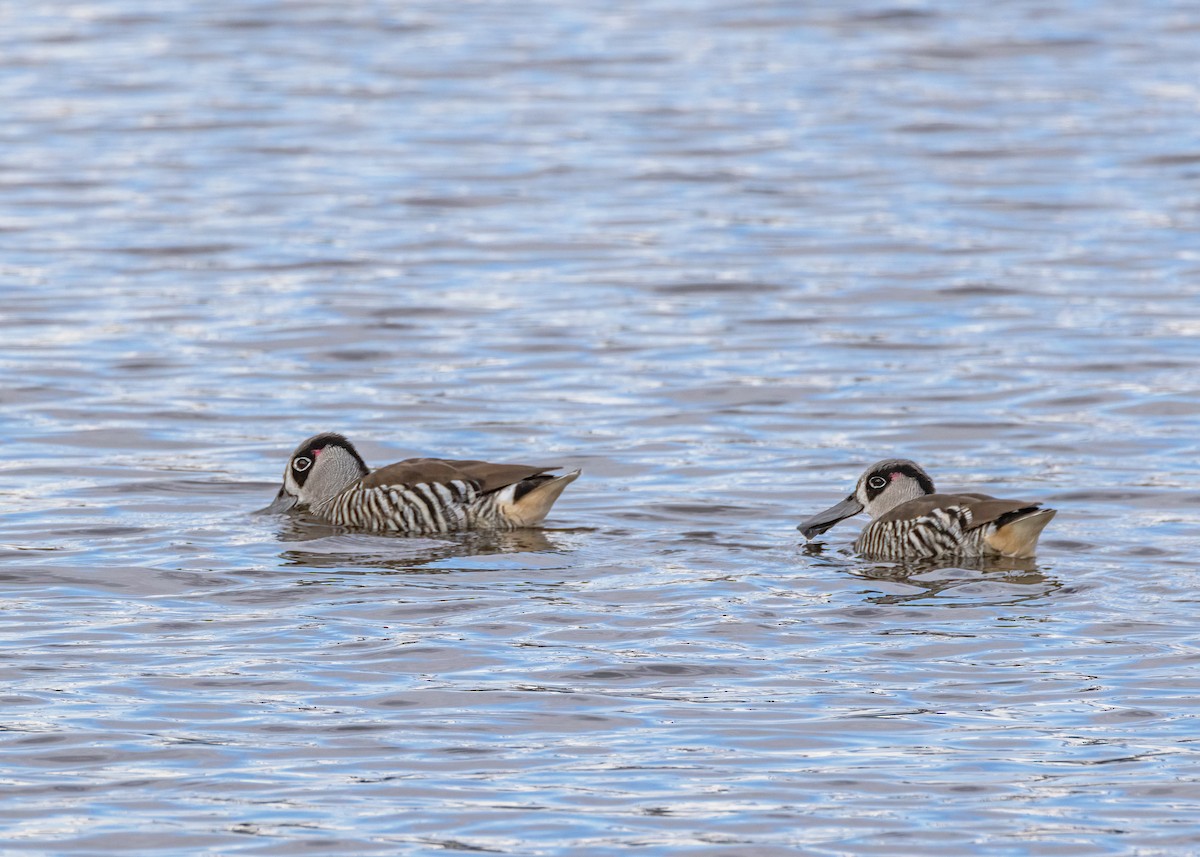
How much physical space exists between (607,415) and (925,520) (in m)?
4.05

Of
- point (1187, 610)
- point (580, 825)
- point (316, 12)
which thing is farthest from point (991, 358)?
point (316, 12)

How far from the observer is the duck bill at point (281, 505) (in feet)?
42.9

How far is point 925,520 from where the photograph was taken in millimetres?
11898

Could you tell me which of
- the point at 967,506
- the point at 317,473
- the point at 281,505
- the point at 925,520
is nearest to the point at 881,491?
the point at 925,520

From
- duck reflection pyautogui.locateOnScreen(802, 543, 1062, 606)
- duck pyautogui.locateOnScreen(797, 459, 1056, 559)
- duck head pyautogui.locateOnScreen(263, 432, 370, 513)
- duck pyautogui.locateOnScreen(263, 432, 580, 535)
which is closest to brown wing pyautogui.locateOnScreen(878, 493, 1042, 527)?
duck pyautogui.locateOnScreen(797, 459, 1056, 559)

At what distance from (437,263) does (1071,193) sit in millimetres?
6604

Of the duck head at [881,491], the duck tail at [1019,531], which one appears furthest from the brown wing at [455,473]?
the duck tail at [1019,531]

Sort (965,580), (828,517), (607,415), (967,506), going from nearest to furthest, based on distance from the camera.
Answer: (965,580) < (967,506) < (828,517) < (607,415)

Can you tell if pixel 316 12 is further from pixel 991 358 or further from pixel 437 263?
pixel 991 358

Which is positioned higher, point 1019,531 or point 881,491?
point 881,491

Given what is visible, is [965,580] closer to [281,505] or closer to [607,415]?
[281,505]

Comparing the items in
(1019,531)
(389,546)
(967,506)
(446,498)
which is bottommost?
(1019,531)

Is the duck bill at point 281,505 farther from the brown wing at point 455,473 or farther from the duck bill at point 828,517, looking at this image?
the duck bill at point 828,517

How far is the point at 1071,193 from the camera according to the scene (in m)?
23.2
